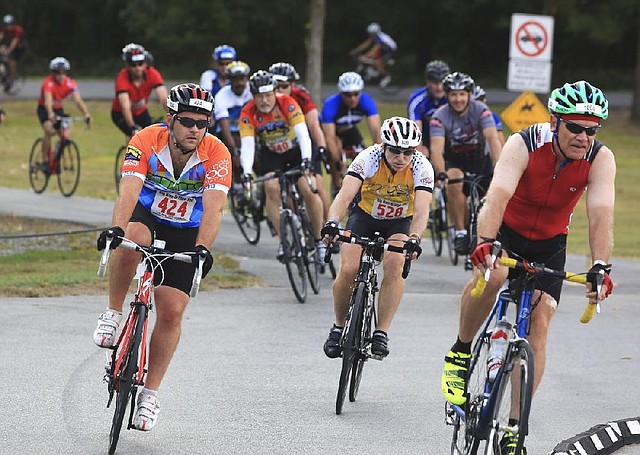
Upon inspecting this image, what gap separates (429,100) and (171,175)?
8.57 metres

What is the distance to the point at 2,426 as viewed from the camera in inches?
305

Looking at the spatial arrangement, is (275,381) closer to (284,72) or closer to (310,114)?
(310,114)

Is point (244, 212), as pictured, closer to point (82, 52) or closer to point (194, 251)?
point (194, 251)

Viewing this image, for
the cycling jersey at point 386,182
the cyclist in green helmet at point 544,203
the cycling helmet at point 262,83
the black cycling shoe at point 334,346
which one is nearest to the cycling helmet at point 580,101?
the cyclist in green helmet at point 544,203

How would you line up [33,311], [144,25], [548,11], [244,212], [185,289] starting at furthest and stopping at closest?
[144,25] < [548,11] < [244,212] < [33,311] < [185,289]

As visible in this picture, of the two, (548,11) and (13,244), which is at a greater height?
(548,11)

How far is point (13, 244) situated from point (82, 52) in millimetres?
36835

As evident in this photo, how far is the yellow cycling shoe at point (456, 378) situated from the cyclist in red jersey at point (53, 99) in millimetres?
13959

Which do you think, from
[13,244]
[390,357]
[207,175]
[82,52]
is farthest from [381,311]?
[82,52]

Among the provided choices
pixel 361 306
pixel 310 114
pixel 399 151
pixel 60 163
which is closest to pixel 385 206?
pixel 399 151

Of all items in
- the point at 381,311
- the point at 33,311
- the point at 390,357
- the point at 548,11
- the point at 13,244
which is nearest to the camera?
the point at 381,311

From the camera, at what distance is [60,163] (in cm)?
2089

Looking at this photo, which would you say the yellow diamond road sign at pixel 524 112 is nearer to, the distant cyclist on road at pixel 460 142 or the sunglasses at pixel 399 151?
the distant cyclist on road at pixel 460 142

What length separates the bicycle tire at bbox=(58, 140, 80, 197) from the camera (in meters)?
20.8
